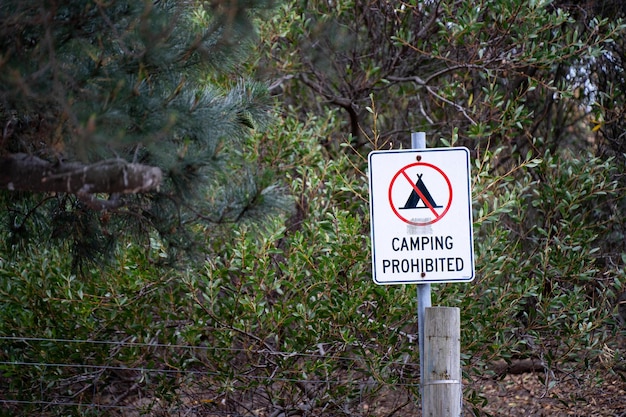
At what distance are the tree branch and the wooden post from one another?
1.38 m

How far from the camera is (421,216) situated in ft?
12.0

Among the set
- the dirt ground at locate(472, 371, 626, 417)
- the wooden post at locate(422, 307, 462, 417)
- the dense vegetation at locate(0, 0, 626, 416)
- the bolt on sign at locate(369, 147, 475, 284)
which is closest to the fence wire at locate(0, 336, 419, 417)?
the dense vegetation at locate(0, 0, 626, 416)

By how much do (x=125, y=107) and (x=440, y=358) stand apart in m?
1.76

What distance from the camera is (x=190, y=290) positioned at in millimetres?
5816

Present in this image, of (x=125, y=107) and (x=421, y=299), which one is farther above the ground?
(x=125, y=107)

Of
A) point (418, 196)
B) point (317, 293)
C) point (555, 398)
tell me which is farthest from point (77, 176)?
point (555, 398)

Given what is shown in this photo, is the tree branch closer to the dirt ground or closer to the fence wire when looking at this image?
the fence wire

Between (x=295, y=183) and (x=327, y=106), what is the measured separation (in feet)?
7.40

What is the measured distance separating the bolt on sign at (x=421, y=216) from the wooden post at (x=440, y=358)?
0.22 m

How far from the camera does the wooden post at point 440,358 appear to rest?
12.1ft

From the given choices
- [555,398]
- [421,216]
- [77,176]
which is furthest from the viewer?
[555,398]

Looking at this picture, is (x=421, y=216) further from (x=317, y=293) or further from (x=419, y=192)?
(x=317, y=293)

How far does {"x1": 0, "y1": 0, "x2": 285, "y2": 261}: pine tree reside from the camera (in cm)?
326

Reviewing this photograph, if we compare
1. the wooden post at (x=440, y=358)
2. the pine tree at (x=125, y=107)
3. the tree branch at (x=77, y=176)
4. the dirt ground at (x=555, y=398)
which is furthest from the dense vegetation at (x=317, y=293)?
the wooden post at (x=440, y=358)
